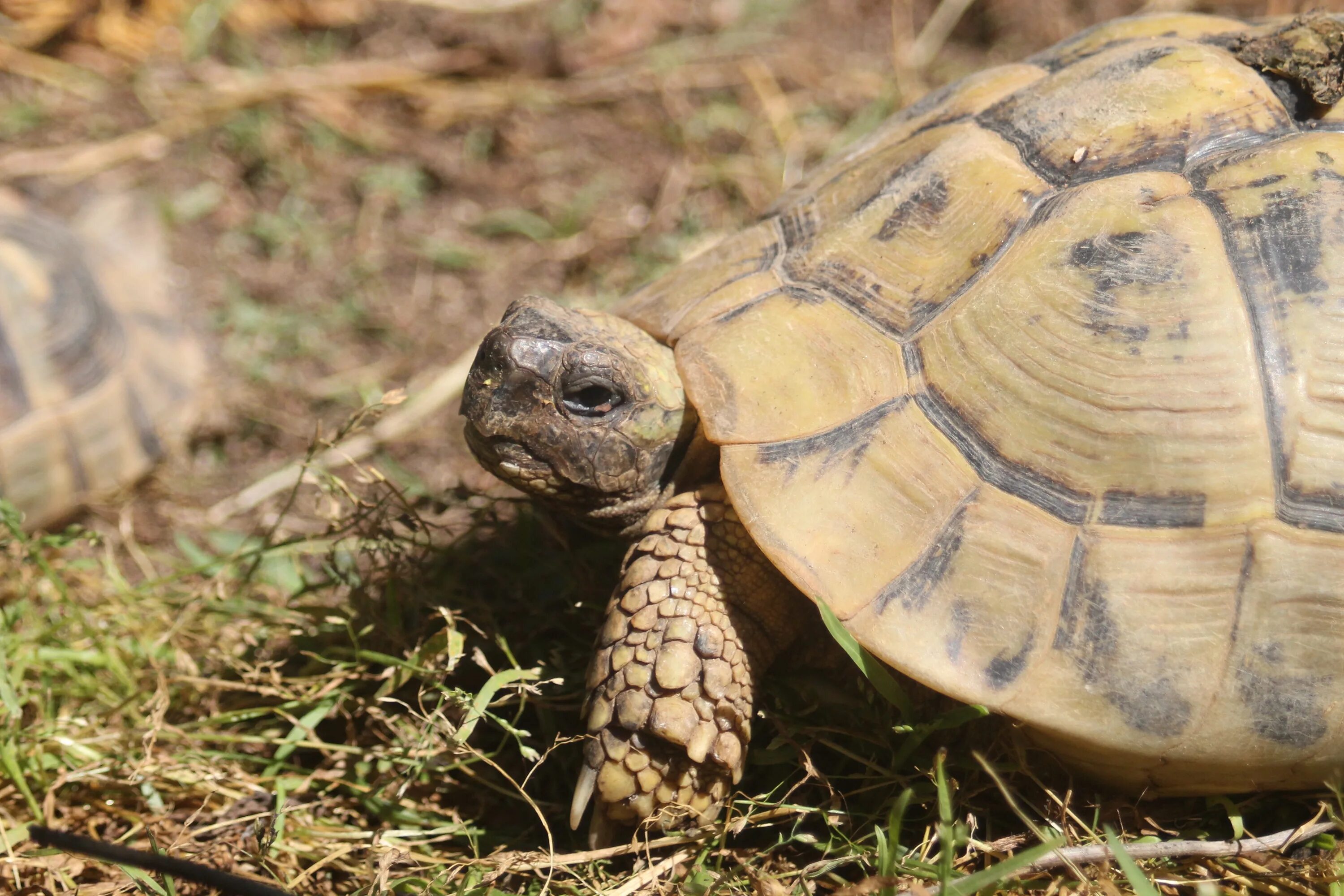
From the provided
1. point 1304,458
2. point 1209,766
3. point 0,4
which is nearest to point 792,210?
point 1304,458

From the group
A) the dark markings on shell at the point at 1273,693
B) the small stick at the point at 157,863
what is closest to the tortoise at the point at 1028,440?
the dark markings on shell at the point at 1273,693

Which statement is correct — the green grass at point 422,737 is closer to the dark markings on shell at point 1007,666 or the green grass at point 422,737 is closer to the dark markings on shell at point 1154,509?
the dark markings on shell at point 1007,666

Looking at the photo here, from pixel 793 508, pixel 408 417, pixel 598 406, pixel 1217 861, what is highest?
pixel 598 406

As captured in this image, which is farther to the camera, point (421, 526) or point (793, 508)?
point (421, 526)

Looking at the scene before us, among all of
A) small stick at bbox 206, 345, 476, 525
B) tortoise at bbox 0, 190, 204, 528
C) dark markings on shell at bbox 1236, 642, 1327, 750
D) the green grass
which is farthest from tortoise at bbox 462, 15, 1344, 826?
tortoise at bbox 0, 190, 204, 528

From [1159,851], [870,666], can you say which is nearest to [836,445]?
[870,666]

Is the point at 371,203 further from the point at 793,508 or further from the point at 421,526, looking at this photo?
the point at 793,508

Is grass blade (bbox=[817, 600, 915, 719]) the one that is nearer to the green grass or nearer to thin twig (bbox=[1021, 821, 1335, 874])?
the green grass
